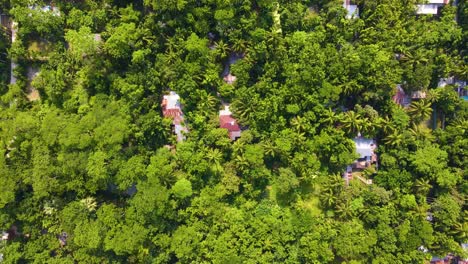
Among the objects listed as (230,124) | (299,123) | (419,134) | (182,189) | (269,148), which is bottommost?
(182,189)

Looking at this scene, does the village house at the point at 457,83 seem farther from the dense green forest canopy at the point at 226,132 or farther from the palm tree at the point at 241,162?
the palm tree at the point at 241,162

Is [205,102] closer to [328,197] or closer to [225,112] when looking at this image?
[225,112]

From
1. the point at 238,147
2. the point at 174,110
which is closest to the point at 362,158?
the point at 238,147

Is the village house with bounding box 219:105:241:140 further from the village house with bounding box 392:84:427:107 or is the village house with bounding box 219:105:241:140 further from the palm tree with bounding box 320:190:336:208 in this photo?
the village house with bounding box 392:84:427:107

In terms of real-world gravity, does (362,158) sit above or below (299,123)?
below

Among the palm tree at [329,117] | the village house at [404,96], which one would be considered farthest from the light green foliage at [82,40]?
the village house at [404,96]

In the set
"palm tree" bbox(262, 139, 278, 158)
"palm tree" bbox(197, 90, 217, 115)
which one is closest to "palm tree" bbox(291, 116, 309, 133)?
"palm tree" bbox(262, 139, 278, 158)

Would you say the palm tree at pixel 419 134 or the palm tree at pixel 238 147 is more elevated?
the palm tree at pixel 419 134
